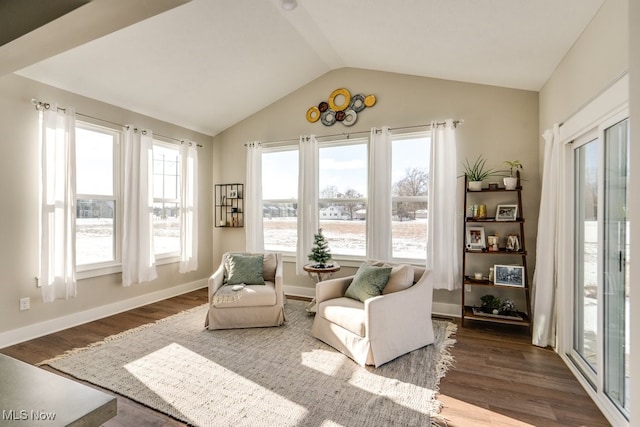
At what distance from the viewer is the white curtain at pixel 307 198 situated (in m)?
4.64

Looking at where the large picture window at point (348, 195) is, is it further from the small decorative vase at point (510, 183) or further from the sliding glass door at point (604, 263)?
the sliding glass door at point (604, 263)

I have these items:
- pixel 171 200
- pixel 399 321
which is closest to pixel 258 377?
pixel 399 321

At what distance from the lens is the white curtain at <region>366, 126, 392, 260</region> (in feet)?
13.8

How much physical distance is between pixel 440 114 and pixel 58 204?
441cm

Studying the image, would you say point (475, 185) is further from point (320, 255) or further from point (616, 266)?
point (320, 255)

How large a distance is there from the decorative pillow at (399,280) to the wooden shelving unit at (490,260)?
94 cm

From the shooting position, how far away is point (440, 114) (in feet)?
13.1

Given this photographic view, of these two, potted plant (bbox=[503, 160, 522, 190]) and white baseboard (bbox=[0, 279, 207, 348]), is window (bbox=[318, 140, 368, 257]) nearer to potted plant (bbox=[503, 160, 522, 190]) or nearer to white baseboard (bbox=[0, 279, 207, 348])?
potted plant (bbox=[503, 160, 522, 190])

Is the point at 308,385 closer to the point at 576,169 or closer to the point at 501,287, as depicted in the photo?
the point at 501,287

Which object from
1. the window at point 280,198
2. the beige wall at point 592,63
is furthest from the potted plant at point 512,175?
the window at point 280,198

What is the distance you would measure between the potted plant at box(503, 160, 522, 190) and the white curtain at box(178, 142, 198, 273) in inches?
167

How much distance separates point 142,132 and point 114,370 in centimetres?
293

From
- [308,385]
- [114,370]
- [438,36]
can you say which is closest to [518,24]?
[438,36]

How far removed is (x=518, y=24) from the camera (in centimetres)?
249
